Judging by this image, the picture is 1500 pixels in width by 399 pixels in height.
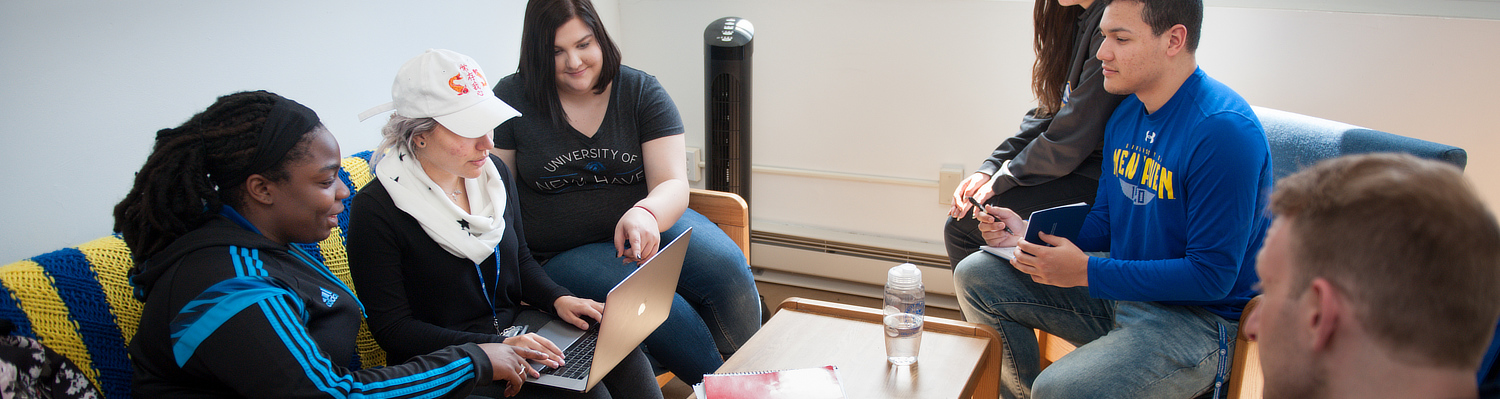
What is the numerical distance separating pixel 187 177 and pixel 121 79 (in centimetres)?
61

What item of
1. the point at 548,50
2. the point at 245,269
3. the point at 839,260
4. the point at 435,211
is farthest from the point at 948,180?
the point at 245,269

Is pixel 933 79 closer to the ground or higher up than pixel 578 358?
higher up

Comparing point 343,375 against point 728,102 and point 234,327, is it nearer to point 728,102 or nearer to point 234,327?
point 234,327

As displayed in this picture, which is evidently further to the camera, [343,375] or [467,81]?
[467,81]

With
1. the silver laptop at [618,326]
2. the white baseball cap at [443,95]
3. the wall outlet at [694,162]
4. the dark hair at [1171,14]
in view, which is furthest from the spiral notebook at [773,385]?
the wall outlet at [694,162]

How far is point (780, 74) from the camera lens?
113 inches

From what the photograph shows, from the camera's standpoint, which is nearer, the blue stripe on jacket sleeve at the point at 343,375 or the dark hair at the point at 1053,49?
the blue stripe on jacket sleeve at the point at 343,375

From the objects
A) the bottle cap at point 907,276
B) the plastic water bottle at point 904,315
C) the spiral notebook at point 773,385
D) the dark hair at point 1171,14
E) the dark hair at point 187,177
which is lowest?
the spiral notebook at point 773,385

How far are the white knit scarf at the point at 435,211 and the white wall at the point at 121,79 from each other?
513 millimetres

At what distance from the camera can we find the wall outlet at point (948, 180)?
2.69 metres

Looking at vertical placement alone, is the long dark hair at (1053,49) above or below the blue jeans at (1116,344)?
above

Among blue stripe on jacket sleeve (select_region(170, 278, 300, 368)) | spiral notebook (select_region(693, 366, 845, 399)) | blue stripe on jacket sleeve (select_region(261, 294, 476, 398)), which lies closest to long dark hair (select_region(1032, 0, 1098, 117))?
spiral notebook (select_region(693, 366, 845, 399))

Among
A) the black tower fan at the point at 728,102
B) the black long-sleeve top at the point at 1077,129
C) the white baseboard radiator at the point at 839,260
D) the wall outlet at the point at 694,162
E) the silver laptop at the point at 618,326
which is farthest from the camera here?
the wall outlet at the point at 694,162

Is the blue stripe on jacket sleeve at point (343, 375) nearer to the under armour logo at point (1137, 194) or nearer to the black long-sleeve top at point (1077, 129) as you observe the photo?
the under armour logo at point (1137, 194)
